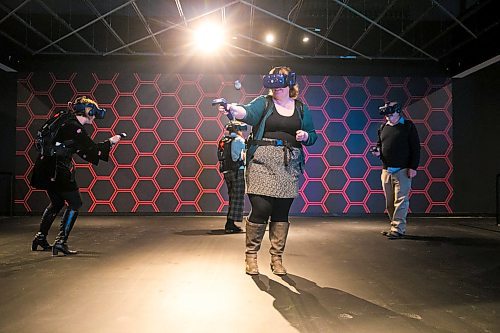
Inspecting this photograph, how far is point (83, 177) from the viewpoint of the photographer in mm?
6496

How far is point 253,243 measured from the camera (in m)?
2.47

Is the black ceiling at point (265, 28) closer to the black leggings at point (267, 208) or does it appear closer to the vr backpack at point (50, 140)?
the vr backpack at point (50, 140)

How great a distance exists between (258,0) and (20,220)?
4.60 meters

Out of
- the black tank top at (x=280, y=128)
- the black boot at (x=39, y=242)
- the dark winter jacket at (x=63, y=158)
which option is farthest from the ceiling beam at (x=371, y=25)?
the black boot at (x=39, y=242)

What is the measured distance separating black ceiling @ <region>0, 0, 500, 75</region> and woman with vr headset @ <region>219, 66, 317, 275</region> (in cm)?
284

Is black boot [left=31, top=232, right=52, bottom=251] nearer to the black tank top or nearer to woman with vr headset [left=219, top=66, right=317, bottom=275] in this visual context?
woman with vr headset [left=219, top=66, right=317, bottom=275]

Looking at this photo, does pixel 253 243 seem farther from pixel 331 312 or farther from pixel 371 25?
pixel 371 25

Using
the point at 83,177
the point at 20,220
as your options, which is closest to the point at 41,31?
the point at 83,177

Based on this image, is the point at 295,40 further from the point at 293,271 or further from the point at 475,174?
the point at 293,271

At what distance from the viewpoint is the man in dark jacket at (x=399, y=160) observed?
4074mm

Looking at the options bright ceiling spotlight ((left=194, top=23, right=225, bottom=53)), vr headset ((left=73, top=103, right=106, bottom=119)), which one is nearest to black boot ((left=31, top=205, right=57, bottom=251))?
vr headset ((left=73, top=103, right=106, bottom=119))

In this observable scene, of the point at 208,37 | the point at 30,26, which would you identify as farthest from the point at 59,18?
the point at 208,37

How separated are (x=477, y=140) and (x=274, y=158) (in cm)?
573

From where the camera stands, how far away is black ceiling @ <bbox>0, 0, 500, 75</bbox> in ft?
17.1
